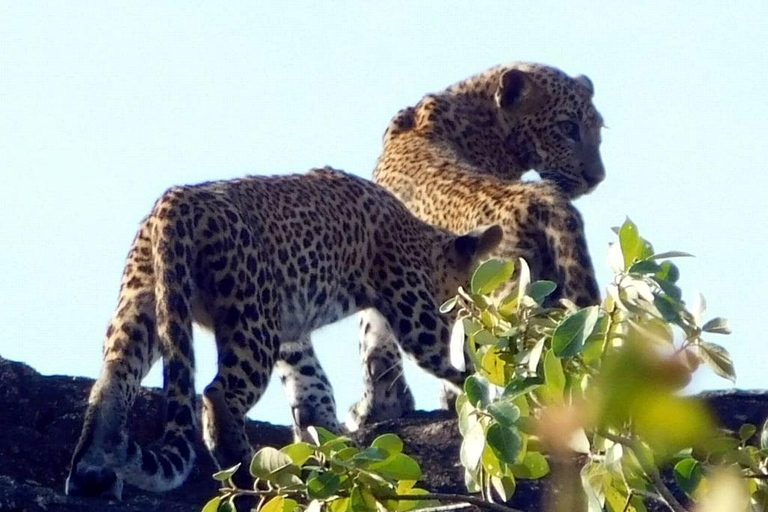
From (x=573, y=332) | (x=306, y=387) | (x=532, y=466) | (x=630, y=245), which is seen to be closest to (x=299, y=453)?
(x=532, y=466)

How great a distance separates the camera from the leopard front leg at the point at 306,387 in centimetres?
1225

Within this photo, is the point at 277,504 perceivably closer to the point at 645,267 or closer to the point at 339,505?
the point at 339,505

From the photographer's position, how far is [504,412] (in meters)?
4.90

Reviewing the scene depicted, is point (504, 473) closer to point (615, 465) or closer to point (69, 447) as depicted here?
point (615, 465)

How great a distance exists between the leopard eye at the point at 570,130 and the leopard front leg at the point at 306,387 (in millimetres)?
3637

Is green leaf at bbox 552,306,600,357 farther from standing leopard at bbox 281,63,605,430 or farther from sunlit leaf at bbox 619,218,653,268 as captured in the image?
standing leopard at bbox 281,63,605,430

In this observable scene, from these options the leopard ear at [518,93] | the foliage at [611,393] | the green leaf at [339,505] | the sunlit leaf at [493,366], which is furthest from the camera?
the leopard ear at [518,93]

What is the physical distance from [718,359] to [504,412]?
59 centimetres

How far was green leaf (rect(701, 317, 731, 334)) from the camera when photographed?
503 centimetres

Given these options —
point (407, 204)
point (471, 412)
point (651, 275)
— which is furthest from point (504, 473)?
point (407, 204)

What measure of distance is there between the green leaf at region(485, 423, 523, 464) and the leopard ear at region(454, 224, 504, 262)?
24.6 ft

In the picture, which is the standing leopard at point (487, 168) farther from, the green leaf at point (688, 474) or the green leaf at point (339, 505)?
the green leaf at point (688, 474)

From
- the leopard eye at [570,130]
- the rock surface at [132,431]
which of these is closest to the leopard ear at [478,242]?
the rock surface at [132,431]

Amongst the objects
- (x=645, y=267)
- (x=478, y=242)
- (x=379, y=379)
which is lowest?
(x=379, y=379)
